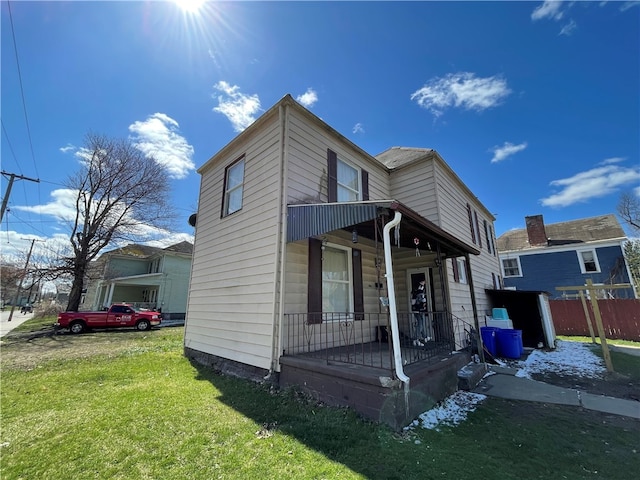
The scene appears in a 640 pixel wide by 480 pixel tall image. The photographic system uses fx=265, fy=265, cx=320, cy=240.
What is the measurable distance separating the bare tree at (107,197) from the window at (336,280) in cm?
1985

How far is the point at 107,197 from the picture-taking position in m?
19.5

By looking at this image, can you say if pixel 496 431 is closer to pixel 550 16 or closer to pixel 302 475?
pixel 302 475

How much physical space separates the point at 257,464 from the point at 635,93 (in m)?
15.1

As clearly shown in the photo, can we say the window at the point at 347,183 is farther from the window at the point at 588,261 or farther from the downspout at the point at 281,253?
the window at the point at 588,261

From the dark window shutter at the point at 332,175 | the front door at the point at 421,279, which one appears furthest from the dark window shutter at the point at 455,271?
the dark window shutter at the point at 332,175

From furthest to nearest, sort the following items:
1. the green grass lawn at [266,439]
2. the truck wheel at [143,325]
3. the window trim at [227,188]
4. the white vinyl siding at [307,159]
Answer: the truck wheel at [143,325], the window trim at [227,188], the white vinyl siding at [307,159], the green grass lawn at [266,439]

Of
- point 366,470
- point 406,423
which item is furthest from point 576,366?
point 366,470

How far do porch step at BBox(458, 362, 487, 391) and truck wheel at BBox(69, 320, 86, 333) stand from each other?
1732 cm

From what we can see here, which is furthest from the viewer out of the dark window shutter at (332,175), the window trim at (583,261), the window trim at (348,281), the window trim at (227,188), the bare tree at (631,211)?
the bare tree at (631,211)

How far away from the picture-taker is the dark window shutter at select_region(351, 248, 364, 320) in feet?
21.4

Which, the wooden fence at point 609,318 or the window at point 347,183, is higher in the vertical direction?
the window at point 347,183

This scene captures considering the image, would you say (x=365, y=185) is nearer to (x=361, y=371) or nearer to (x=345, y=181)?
(x=345, y=181)

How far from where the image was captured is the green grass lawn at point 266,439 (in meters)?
2.64

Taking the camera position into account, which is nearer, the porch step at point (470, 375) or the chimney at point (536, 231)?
the porch step at point (470, 375)
